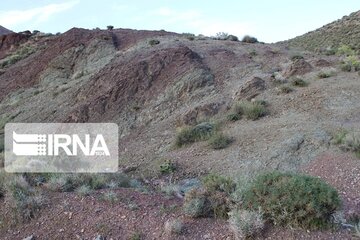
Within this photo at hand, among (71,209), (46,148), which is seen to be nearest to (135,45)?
(46,148)

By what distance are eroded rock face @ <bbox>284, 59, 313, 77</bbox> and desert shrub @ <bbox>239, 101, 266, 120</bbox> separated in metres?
3.51

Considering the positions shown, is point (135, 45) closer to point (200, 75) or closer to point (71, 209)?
point (200, 75)

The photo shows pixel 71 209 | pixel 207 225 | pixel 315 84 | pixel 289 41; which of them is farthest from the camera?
pixel 289 41

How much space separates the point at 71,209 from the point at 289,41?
43.8 metres

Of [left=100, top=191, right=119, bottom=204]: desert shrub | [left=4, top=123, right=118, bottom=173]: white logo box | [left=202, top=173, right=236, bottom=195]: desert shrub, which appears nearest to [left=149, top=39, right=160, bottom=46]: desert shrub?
[left=4, top=123, right=118, bottom=173]: white logo box

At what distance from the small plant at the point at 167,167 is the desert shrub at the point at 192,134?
4.92 feet

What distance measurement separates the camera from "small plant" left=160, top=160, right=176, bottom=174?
13250mm

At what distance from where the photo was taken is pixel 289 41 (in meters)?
49.3

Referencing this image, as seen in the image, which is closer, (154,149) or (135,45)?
(154,149)

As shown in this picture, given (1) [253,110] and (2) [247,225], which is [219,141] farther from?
(2) [247,225]

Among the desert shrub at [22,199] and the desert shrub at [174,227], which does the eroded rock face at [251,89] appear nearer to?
the desert shrub at [22,199]

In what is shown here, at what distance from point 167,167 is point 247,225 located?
247 inches

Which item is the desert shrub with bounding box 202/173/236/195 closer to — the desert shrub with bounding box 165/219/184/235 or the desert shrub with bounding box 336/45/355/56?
the desert shrub with bounding box 165/219/184/235

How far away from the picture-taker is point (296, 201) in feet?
23.9
